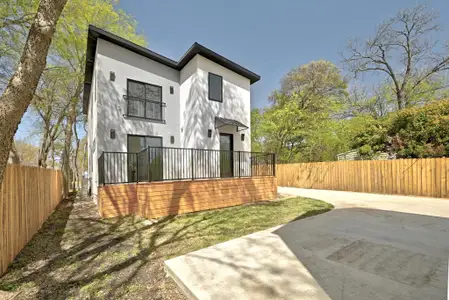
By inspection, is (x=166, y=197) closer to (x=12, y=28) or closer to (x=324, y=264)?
(x=324, y=264)

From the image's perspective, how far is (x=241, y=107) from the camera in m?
10.5

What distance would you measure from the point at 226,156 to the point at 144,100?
414 centimetres

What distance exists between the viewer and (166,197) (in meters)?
6.32

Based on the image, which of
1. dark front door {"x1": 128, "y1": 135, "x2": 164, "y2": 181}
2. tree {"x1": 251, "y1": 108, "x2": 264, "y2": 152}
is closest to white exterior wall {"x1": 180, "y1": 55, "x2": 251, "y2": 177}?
dark front door {"x1": 128, "y1": 135, "x2": 164, "y2": 181}

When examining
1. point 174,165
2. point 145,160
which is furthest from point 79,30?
point 174,165

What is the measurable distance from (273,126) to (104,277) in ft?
55.2

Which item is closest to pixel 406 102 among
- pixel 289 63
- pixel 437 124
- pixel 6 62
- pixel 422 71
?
pixel 422 71

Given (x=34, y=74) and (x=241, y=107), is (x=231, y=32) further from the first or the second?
(x=34, y=74)

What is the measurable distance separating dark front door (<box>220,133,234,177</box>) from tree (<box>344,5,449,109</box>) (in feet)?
45.5

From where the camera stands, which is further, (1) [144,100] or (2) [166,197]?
(1) [144,100]

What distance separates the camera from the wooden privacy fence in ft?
28.7

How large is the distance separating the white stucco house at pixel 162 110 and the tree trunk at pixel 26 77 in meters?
4.18

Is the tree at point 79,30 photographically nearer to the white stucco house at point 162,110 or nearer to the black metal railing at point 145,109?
the white stucco house at point 162,110

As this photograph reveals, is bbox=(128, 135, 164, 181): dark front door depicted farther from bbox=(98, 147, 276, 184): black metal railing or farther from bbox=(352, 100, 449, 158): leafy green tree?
bbox=(352, 100, 449, 158): leafy green tree
